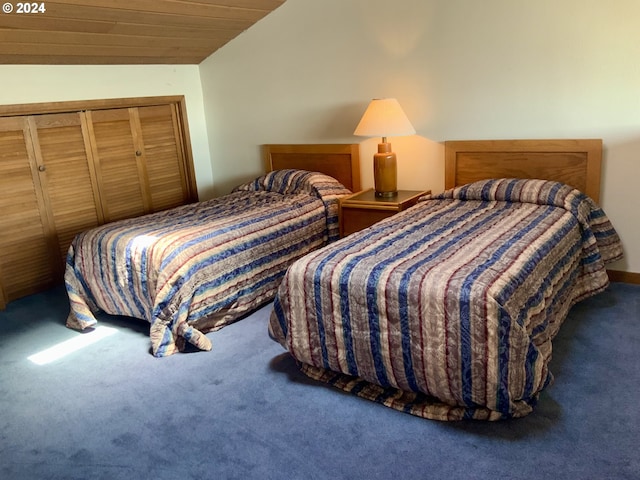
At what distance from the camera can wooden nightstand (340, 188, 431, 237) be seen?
3.29 m

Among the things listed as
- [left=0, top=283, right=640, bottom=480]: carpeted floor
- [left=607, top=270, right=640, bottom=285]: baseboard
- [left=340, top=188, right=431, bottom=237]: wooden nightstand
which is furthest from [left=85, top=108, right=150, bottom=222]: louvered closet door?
[left=607, top=270, right=640, bottom=285]: baseboard

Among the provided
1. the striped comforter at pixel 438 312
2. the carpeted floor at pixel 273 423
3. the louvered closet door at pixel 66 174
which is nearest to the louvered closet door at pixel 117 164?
the louvered closet door at pixel 66 174

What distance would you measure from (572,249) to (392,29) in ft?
5.78

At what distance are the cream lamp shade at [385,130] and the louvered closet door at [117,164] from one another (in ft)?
5.81

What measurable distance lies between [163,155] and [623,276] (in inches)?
130

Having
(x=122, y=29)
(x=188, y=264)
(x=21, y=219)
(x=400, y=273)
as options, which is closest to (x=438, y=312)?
(x=400, y=273)

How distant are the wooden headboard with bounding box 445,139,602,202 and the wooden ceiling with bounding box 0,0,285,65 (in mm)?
1709

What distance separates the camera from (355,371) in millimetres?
2146

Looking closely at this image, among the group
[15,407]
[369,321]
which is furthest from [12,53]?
[369,321]

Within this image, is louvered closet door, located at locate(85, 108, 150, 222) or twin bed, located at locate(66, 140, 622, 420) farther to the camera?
louvered closet door, located at locate(85, 108, 150, 222)

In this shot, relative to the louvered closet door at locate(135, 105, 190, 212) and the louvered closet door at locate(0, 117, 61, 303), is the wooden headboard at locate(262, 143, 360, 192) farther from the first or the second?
the louvered closet door at locate(0, 117, 61, 303)

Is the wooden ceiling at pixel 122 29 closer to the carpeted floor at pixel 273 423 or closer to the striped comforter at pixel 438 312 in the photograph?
the carpeted floor at pixel 273 423

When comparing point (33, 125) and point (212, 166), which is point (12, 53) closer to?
point (33, 125)

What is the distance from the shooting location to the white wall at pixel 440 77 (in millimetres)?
2898
